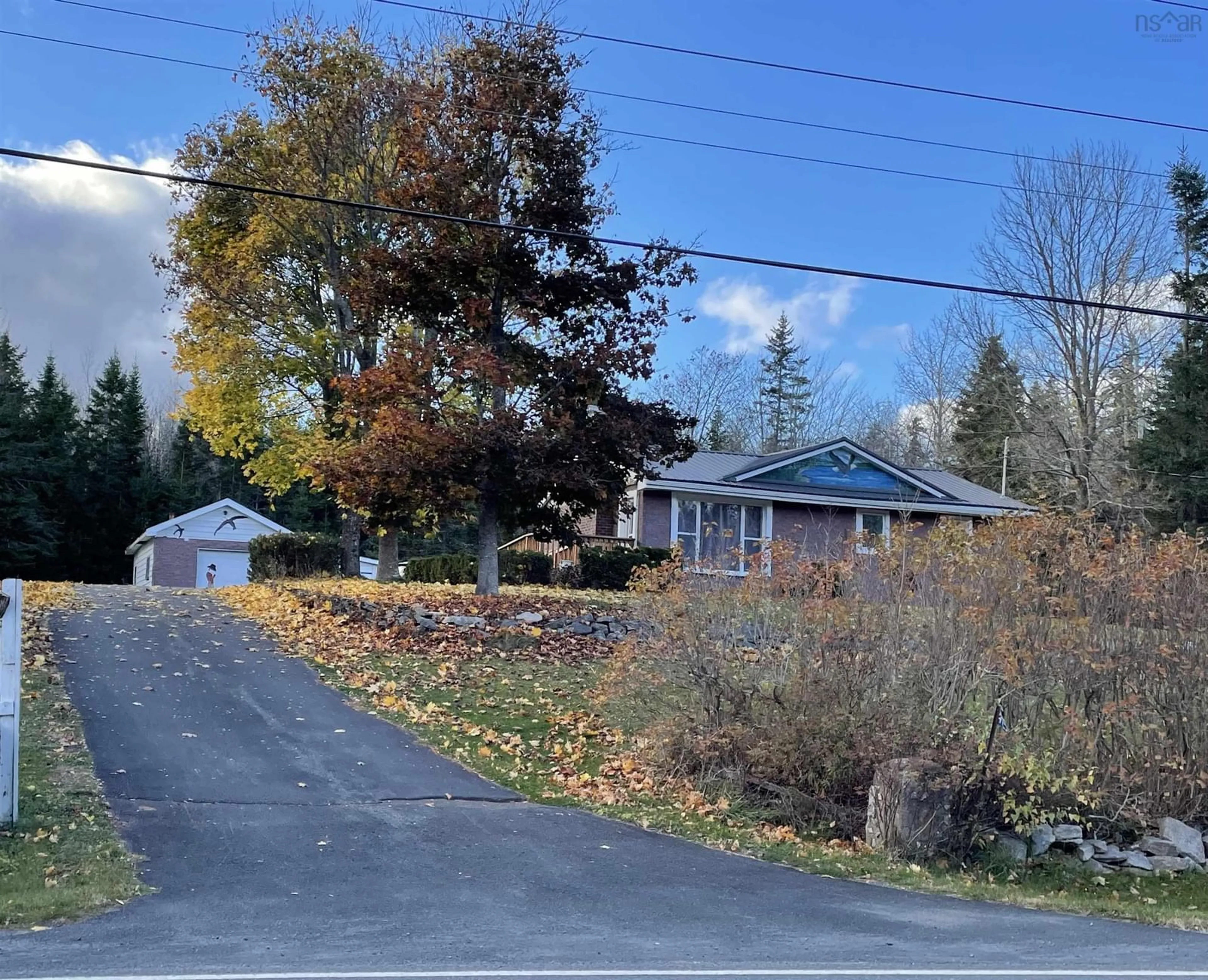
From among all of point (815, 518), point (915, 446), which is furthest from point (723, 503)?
point (915, 446)

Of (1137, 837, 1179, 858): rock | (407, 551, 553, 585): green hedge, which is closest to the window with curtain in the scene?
(407, 551, 553, 585): green hedge

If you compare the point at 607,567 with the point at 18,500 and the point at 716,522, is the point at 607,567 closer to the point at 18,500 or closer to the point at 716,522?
the point at 716,522

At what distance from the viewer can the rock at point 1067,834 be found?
9641mm

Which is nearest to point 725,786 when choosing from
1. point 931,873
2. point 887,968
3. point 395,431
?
point 931,873

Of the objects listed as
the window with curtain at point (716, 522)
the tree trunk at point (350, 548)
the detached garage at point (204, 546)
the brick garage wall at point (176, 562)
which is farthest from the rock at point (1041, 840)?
the brick garage wall at point (176, 562)

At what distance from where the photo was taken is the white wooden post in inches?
298

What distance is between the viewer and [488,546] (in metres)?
18.2

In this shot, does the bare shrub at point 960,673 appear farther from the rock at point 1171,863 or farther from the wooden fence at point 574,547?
the wooden fence at point 574,547

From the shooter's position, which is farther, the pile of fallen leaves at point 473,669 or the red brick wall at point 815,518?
the red brick wall at point 815,518

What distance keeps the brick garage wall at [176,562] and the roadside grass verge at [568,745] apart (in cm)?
2276

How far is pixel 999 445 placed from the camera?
43.7m

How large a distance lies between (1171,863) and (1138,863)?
0.31 m

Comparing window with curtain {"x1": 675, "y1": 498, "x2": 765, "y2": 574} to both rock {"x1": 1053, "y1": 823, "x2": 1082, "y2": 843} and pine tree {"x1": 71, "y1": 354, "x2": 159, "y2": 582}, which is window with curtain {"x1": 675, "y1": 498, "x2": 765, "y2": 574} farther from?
pine tree {"x1": 71, "y1": 354, "x2": 159, "y2": 582}

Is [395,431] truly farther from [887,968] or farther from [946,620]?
[887,968]
